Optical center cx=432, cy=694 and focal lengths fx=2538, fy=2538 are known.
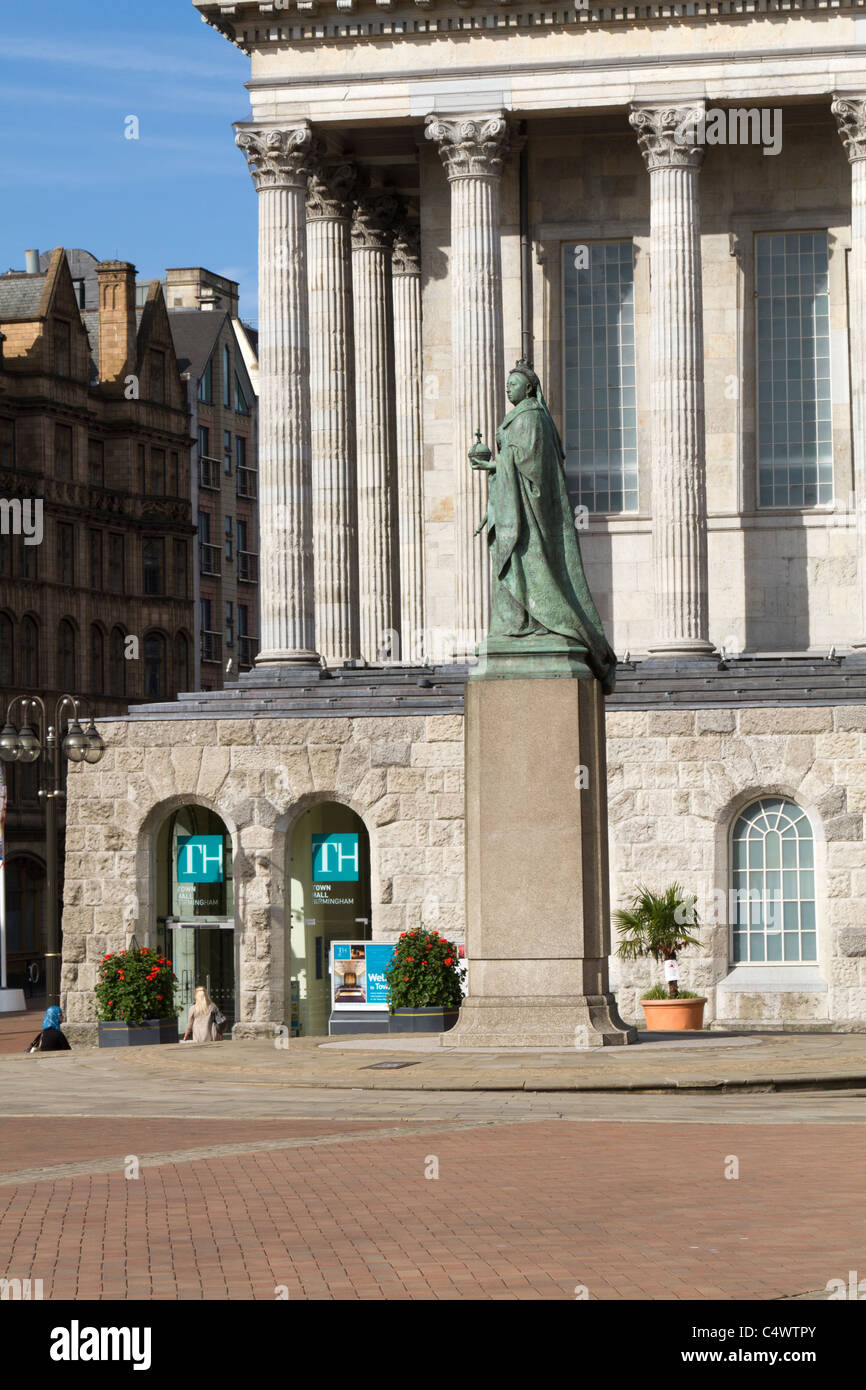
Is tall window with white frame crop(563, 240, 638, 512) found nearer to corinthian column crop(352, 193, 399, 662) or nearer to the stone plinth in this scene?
corinthian column crop(352, 193, 399, 662)

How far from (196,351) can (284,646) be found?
63.2m

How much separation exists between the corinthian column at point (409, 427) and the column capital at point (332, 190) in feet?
13.4

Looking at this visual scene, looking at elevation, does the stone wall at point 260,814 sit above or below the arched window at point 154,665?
below

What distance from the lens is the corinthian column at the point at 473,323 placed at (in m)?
52.6

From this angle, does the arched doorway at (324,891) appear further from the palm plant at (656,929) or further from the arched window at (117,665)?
the arched window at (117,665)

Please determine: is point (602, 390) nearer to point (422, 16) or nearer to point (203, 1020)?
point (422, 16)

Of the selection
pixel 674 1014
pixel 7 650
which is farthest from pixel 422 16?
pixel 7 650

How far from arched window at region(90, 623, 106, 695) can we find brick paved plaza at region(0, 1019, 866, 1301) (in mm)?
71972

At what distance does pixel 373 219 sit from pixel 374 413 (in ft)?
15.2

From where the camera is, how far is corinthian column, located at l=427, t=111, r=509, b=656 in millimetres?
52562

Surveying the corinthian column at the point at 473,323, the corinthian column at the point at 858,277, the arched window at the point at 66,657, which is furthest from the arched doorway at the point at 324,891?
the arched window at the point at 66,657

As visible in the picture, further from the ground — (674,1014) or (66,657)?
(66,657)

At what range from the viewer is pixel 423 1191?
60.3ft
